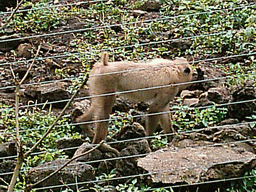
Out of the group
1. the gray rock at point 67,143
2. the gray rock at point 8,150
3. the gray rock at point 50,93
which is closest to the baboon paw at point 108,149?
the gray rock at point 67,143

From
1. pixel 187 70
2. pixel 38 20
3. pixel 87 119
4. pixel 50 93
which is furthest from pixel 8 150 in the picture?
pixel 38 20

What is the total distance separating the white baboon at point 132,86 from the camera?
4469mm

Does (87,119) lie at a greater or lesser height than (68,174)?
greater

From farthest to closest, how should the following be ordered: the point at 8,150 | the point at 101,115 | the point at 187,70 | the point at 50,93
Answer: the point at 50,93 < the point at 187,70 < the point at 101,115 < the point at 8,150

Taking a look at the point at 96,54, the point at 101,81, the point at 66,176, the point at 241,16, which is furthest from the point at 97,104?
the point at 241,16

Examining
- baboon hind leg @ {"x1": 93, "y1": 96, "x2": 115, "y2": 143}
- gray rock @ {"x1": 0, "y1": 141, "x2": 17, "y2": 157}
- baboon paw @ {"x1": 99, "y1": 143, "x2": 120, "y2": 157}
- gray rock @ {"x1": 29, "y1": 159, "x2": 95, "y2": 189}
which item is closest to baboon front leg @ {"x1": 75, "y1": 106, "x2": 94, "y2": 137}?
baboon hind leg @ {"x1": 93, "y1": 96, "x2": 115, "y2": 143}

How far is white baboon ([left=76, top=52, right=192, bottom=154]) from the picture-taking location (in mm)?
4469

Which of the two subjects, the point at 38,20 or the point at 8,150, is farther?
the point at 38,20

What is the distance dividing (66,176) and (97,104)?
1.00 metres

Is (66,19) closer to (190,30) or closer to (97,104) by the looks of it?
(190,30)

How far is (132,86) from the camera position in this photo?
4.64 metres

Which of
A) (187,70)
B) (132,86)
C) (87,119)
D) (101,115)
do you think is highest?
(187,70)

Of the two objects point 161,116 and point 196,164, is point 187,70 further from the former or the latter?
point 196,164

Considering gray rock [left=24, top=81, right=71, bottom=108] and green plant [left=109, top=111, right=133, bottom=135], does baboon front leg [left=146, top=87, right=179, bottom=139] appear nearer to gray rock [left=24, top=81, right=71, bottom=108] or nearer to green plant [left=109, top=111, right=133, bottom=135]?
green plant [left=109, top=111, right=133, bottom=135]
